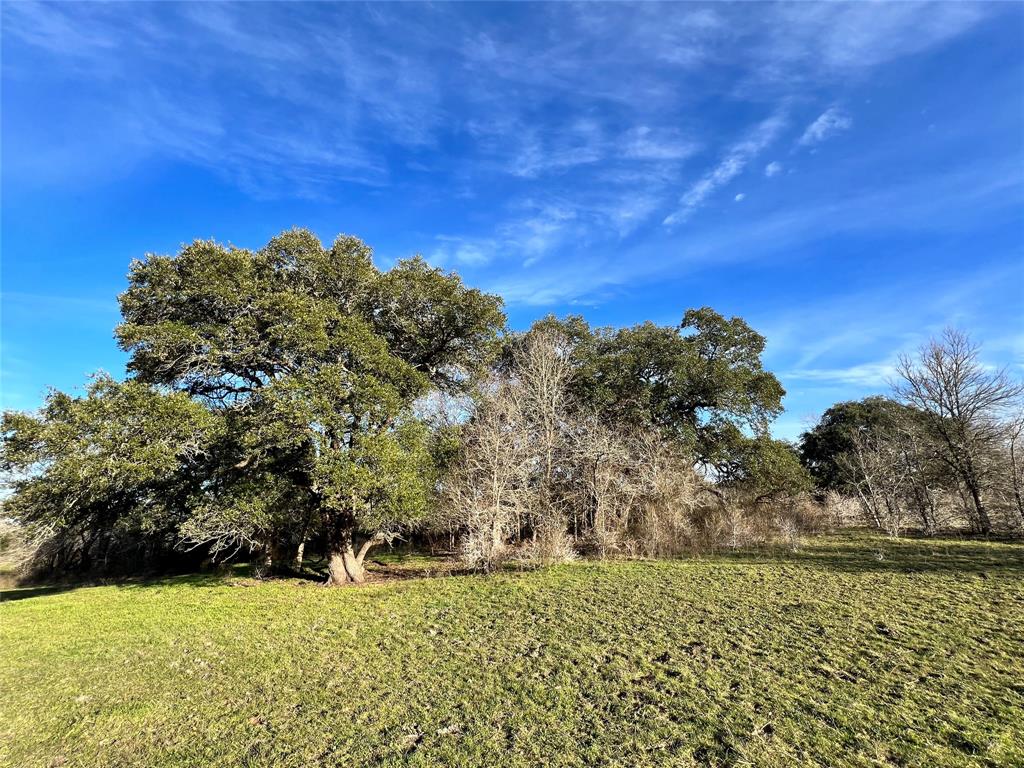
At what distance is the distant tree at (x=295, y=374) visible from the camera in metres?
12.4

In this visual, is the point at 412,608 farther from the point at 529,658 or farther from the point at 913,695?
the point at 913,695

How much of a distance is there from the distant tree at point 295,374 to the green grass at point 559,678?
125 inches

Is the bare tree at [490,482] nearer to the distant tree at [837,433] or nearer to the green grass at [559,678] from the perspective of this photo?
the green grass at [559,678]

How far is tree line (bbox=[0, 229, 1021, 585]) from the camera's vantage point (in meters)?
12.1

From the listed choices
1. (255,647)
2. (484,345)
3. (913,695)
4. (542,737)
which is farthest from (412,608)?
(484,345)

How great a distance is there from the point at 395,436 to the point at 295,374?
10.9ft

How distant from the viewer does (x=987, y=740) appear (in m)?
3.84

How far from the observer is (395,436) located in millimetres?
13898

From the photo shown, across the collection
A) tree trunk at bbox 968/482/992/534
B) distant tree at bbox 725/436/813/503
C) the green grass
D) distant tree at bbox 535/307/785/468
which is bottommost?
the green grass

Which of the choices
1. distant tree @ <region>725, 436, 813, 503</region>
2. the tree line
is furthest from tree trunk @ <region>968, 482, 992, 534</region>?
distant tree @ <region>725, 436, 813, 503</region>

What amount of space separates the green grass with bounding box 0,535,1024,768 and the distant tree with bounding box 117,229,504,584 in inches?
125

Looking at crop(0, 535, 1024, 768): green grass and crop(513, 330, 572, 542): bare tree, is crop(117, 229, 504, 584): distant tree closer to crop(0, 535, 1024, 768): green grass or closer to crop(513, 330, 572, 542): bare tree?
crop(0, 535, 1024, 768): green grass

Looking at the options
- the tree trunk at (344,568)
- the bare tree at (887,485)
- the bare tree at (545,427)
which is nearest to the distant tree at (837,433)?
the bare tree at (887,485)

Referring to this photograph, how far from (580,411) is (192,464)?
46.0 feet
